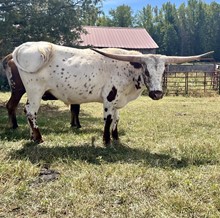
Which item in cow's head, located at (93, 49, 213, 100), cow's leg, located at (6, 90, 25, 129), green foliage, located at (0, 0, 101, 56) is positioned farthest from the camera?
green foliage, located at (0, 0, 101, 56)

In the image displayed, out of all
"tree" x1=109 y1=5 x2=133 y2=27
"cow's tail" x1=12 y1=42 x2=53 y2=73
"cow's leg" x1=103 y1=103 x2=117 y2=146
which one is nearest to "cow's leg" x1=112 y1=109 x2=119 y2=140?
"cow's leg" x1=103 y1=103 x2=117 y2=146

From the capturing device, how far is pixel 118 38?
113ft

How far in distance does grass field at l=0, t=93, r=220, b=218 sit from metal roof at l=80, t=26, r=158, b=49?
2650cm

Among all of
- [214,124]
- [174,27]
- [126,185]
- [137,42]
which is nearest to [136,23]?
[174,27]

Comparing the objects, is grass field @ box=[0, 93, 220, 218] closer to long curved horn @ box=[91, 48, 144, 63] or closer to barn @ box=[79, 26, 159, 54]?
long curved horn @ box=[91, 48, 144, 63]

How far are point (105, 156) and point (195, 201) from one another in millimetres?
2011

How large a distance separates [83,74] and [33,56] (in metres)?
0.85

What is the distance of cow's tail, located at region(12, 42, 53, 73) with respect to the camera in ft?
18.8

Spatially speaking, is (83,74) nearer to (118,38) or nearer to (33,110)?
(33,110)

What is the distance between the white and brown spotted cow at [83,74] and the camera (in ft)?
18.8

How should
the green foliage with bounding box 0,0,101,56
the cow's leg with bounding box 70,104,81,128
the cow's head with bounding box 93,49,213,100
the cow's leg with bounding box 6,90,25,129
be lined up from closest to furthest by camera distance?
the cow's head with bounding box 93,49,213,100 < the cow's leg with bounding box 6,90,25,129 < the cow's leg with bounding box 70,104,81,128 < the green foliage with bounding box 0,0,101,56

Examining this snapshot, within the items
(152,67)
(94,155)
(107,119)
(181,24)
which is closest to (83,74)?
(107,119)

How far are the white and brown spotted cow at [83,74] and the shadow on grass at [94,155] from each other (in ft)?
1.43

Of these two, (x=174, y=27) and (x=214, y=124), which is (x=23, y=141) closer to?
(x=214, y=124)
